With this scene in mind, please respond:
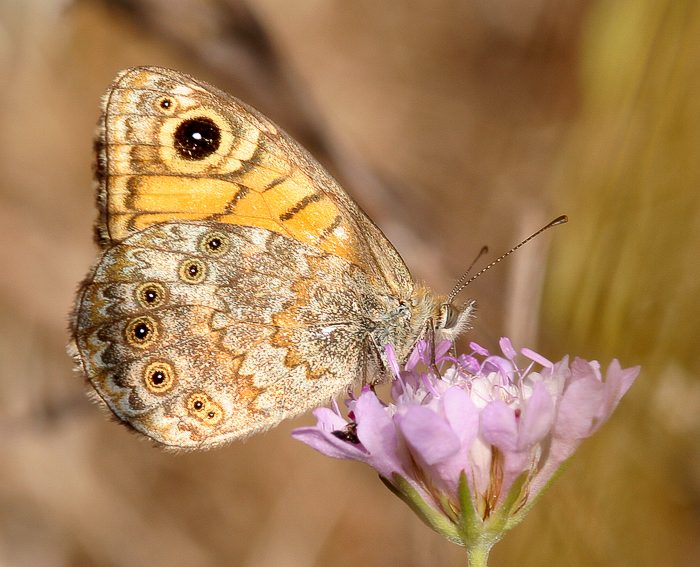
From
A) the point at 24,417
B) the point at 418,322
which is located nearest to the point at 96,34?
the point at 24,417

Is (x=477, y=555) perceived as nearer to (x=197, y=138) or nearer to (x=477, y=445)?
(x=477, y=445)

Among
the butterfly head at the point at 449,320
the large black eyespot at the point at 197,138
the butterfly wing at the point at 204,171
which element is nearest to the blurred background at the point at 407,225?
the butterfly head at the point at 449,320

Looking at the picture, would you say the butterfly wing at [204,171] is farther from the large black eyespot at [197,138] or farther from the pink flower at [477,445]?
the pink flower at [477,445]

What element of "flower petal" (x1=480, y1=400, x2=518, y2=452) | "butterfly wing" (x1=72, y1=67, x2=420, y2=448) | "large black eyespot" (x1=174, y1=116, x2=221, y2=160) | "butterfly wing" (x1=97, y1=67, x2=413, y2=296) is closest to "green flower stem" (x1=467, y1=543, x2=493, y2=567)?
"flower petal" (x1=480, y1=400, x2=518, y2=452)

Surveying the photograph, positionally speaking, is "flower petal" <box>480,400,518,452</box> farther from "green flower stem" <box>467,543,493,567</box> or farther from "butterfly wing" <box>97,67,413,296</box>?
"butterfly wing" <box>97,67,413,296</box>

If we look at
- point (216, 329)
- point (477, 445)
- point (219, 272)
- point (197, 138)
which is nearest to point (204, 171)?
point (197, 138)

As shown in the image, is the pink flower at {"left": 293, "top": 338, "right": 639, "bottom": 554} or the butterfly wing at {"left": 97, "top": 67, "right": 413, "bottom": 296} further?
the butterfly wing at {"left": 97, "top": 67, "right": 413, "bottom": 296}

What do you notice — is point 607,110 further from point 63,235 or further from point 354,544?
point 63,235

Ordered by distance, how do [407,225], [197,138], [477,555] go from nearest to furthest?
[477,555], [197,138], [407,225]
